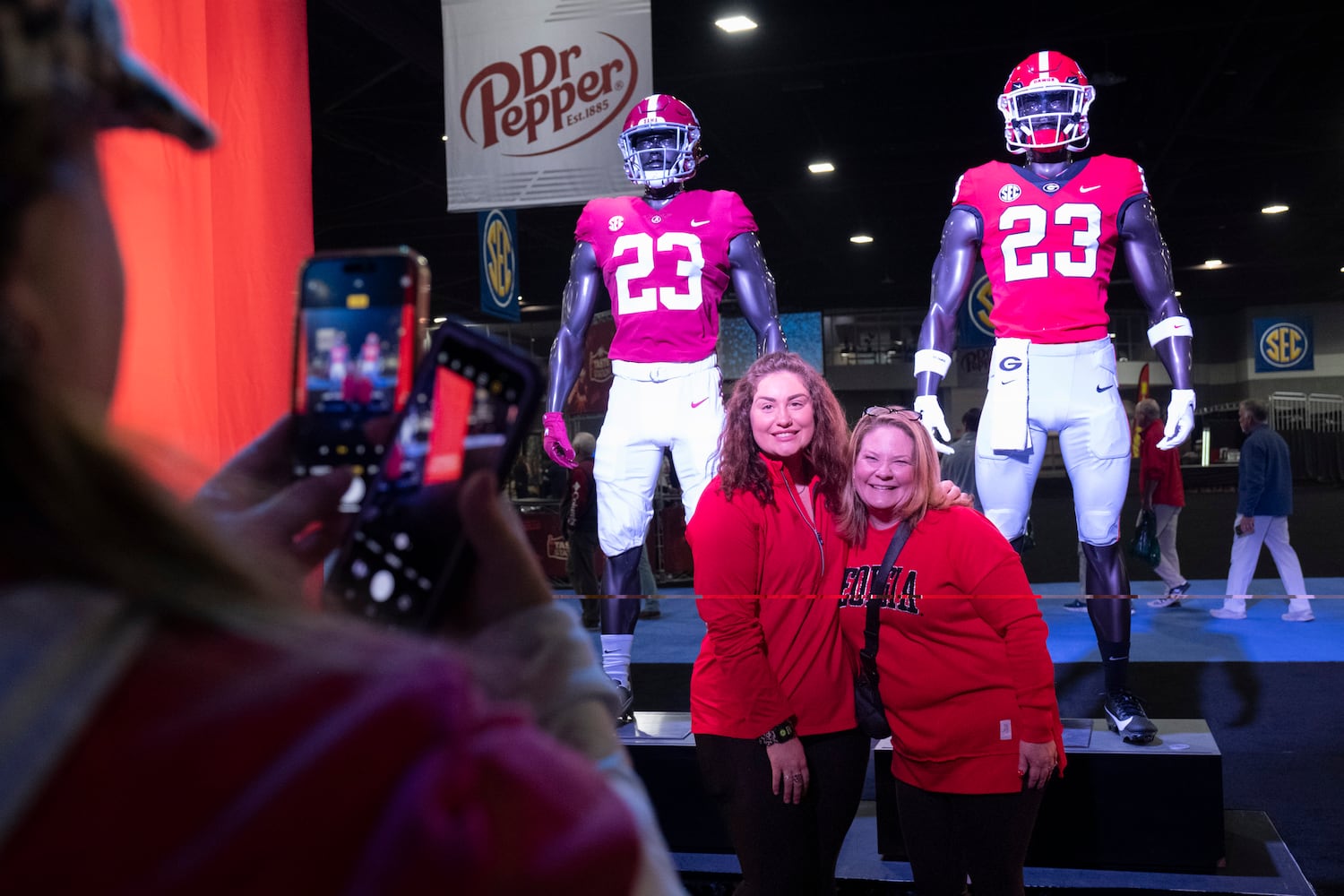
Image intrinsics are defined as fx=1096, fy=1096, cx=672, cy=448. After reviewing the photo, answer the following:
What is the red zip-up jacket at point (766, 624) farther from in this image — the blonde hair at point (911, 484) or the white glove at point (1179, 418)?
the white glove at point (1179, 418)

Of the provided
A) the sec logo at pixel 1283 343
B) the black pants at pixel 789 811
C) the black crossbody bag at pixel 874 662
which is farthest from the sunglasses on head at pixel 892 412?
the sec logo at pixel 1283 343

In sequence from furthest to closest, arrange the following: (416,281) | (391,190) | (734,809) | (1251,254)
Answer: (1251,254)
(391,190)
(734,809)
(416,281)

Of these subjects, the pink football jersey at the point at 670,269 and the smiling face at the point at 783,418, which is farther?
the pink football jersey at the point at 670,269

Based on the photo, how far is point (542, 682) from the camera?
61 cm

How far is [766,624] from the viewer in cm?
251

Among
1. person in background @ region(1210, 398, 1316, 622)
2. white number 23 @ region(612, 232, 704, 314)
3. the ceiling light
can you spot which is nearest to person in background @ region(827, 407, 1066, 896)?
white number 23 @ region(612, 232, 704, 314)

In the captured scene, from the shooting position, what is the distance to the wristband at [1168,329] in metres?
3.45

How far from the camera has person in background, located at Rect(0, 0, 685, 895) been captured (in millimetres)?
351

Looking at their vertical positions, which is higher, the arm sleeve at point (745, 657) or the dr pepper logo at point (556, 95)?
the dr pepper logo at point (556, 95)

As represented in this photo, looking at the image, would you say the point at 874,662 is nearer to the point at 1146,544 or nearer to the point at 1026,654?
the point at 1026,654

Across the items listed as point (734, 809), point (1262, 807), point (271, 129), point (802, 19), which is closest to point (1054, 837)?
point (1262, 807)

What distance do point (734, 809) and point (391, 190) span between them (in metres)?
10.0

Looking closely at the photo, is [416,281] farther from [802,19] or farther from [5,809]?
[802,19]

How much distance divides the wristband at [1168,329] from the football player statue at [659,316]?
119 cm
